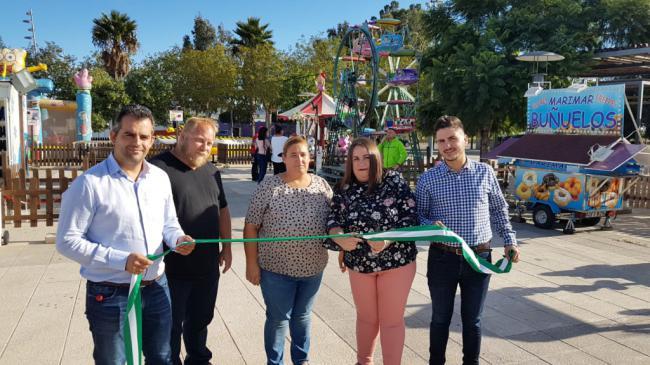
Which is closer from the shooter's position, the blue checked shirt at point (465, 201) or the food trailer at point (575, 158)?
the blue checked shirt at point (465, 201)

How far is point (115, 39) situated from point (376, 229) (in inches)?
1749

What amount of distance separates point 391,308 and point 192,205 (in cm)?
137

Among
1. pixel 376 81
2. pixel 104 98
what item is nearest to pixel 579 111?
pixel 376 81

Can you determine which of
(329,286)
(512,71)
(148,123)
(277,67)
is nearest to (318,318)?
(329,286)

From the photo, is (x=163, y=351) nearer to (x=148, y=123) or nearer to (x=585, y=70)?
(x=148, y=123)

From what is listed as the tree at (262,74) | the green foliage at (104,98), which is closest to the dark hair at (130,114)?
the tree at (262,74)

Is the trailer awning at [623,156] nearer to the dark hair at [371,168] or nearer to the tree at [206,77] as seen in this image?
the dark hair at [371,168]

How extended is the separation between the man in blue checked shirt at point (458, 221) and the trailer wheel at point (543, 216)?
605 cm

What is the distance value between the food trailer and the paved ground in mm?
1483

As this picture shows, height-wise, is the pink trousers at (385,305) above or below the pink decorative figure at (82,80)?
below

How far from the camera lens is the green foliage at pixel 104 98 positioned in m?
34.2

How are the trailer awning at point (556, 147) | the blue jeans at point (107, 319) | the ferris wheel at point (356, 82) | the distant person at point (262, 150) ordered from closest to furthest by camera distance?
the blue jeans at point (107, 319), the trailer awning at point (556, 147), the distant person at point (262, 150), the ferris wheel at point (356, 82)

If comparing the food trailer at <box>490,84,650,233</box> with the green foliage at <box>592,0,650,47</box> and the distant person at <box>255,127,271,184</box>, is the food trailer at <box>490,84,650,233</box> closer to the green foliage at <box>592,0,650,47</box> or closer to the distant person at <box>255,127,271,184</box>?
the green foliage at <box>592,0,650,47</box>

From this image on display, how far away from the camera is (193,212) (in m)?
3.01
